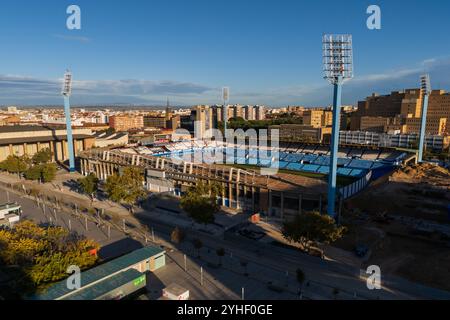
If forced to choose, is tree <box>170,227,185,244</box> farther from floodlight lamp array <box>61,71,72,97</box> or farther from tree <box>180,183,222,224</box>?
floodlight lamp array <box>61,71,72,97</box>

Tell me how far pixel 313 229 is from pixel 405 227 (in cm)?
1531

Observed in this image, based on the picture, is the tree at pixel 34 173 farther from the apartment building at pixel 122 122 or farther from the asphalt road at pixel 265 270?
the apartment building at pixel 122 122

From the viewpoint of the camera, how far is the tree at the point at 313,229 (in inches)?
1072

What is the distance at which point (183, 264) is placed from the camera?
89.1 ft

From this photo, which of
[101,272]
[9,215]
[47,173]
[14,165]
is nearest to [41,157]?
[14,165]

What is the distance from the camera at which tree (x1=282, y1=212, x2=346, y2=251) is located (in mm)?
27234

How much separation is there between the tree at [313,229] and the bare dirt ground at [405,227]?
4.11 metres

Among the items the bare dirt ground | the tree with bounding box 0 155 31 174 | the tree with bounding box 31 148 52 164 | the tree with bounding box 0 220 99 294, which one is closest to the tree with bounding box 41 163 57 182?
the tree with bounding box 0 155 31 174

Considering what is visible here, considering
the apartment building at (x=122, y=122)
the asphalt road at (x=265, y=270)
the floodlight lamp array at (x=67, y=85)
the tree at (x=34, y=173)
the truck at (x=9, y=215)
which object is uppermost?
the floodlight lamp array at (x=67, y=85)

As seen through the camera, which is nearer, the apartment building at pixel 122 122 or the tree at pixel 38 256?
the tree at pixel 38 256

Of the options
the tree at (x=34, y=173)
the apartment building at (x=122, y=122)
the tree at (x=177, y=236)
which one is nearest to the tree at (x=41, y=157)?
the tree at (x=34, y=173)

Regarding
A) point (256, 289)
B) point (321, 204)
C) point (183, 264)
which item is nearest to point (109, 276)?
point (183, 264)

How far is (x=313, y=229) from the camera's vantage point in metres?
27.4

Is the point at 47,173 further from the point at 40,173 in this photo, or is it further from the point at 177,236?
the point at 177,236
